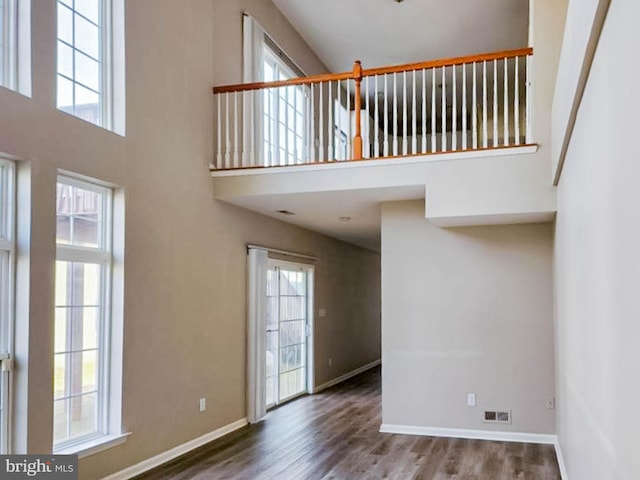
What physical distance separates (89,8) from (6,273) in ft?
6.84

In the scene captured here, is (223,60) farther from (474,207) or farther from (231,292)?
(474,207)

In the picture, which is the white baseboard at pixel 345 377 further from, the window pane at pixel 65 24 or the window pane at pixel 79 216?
the window pane at pixel 65 24

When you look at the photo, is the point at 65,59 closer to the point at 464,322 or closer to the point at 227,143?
the point at 227,143

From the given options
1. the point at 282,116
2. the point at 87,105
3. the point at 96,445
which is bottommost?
the point at 96,445

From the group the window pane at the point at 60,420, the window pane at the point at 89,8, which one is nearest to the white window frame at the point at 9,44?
the window pane at the point at 89,8

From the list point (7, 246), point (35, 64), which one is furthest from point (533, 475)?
point (35, 64)

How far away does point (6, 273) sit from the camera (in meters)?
3.56

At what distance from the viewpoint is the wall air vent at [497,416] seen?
5.66 m

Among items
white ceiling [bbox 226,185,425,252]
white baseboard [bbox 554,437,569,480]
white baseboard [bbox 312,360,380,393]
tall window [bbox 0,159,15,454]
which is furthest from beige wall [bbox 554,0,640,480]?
white baseboard [bbox 312,360,380,393]

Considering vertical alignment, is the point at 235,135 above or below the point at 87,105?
above

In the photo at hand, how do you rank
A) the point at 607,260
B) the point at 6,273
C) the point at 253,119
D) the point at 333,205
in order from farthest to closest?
the point at 253,119 → the point at 333,205 → the point at 6,273 → the point at 607,260

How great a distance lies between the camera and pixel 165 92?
504cm

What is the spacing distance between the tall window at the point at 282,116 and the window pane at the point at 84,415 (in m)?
3.25

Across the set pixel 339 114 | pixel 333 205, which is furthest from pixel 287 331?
pixel 339 114
